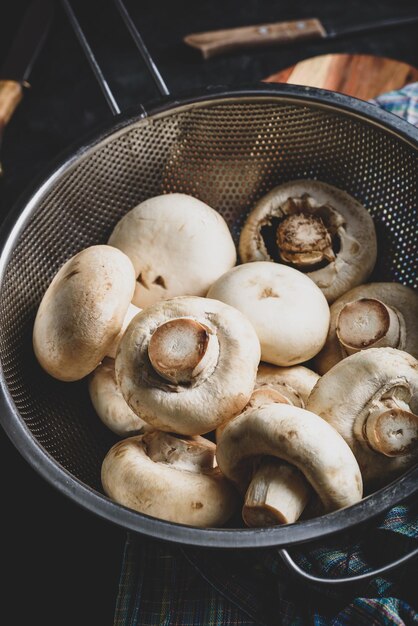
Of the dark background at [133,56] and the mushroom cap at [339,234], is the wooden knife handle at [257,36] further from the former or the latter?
the mushroom cap at [339,234]

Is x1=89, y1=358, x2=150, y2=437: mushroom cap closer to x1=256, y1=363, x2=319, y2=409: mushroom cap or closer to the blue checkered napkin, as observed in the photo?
x1=256, y1=363, x2=319, y2=409: mushroom cap

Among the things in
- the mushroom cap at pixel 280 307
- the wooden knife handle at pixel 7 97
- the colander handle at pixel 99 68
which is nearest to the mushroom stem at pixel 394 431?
the mushroom cap at pixel 280 307

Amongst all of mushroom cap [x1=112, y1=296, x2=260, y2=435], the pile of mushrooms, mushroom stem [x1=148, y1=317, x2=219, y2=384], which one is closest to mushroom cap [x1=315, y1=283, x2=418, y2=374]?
the pile of mushrooms

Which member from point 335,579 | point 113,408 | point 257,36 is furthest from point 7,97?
point 335,579

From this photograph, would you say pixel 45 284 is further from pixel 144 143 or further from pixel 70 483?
pixel 70 483

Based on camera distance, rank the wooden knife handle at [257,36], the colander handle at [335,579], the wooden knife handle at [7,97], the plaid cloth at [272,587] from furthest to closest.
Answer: the wooden knife handle at [257,36], the wooden knife handle at [7,97], the plaid cloth at [272,587], the colander handle at [335,579]

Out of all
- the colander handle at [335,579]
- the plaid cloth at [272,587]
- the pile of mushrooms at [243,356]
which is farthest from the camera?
the plaid cloth at [272,587]

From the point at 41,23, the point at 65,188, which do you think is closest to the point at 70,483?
the point at 65,188
